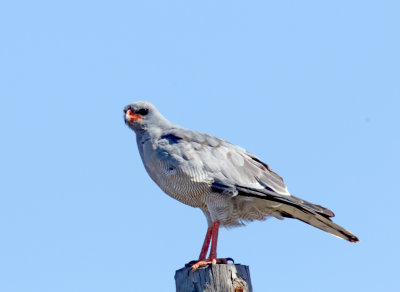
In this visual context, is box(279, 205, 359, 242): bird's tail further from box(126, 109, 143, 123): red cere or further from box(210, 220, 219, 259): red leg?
box(126, 109, 143, 123): red cere

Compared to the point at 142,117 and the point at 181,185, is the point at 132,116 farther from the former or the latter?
the point at 181,185

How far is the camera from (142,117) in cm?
970

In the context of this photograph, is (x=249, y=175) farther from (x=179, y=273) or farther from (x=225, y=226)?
(x=179, y=273)

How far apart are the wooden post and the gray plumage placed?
1848 mm

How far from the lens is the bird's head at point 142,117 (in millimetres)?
9625

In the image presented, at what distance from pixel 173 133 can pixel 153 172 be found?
1.90 ft

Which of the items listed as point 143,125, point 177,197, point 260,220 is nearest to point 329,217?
point 260,220

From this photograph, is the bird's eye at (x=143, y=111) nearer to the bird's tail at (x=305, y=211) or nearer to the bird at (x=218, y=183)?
the bird at (x=218, y=183)

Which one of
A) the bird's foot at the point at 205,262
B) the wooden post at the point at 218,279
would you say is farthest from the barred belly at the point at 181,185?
the wooden post at the point at 218,279

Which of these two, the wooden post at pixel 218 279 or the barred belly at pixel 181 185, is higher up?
the barred belly at pixel 181 185

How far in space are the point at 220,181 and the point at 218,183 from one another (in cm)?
4

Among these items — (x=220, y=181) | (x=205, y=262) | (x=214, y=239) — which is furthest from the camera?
(x=220, y=181)

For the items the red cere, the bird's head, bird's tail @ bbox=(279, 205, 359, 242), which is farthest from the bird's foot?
the red cere

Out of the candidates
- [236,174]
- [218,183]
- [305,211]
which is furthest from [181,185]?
[305,211]
